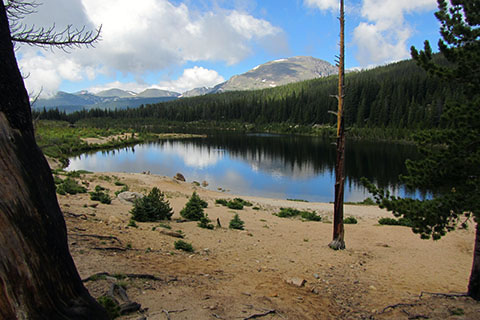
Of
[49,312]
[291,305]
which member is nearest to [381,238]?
[291,305]

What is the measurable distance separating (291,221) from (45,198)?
52.8 feet

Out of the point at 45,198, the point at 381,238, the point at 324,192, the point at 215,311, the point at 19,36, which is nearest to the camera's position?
the point at 45,198

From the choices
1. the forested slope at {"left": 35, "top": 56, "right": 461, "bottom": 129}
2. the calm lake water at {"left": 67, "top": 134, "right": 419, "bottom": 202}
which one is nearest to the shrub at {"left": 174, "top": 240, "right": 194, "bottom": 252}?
the calm lake water at {"left": 67, "top": 134, "right": 419, "bottom": 202}

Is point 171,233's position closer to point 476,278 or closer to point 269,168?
point 476,278

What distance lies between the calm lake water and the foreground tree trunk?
1037 inches

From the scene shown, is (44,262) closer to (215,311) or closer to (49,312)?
(49,312)

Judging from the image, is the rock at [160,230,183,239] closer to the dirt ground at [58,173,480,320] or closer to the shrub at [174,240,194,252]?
the dirt ground at [58,173,480,320]

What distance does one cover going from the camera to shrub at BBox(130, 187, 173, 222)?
13.8 metres

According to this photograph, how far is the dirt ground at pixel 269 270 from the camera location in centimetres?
609

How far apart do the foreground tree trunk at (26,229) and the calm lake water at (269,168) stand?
26335 mm

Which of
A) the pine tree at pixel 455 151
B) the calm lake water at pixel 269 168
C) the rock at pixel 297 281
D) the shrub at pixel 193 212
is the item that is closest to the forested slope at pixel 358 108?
the calm lake water at pixel 269 168

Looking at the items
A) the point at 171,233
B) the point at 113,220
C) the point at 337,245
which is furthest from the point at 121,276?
the point at 337,245

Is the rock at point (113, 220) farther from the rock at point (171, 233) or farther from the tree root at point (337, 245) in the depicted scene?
the tree root at point (337, 245)

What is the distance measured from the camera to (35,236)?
10.6 feet
